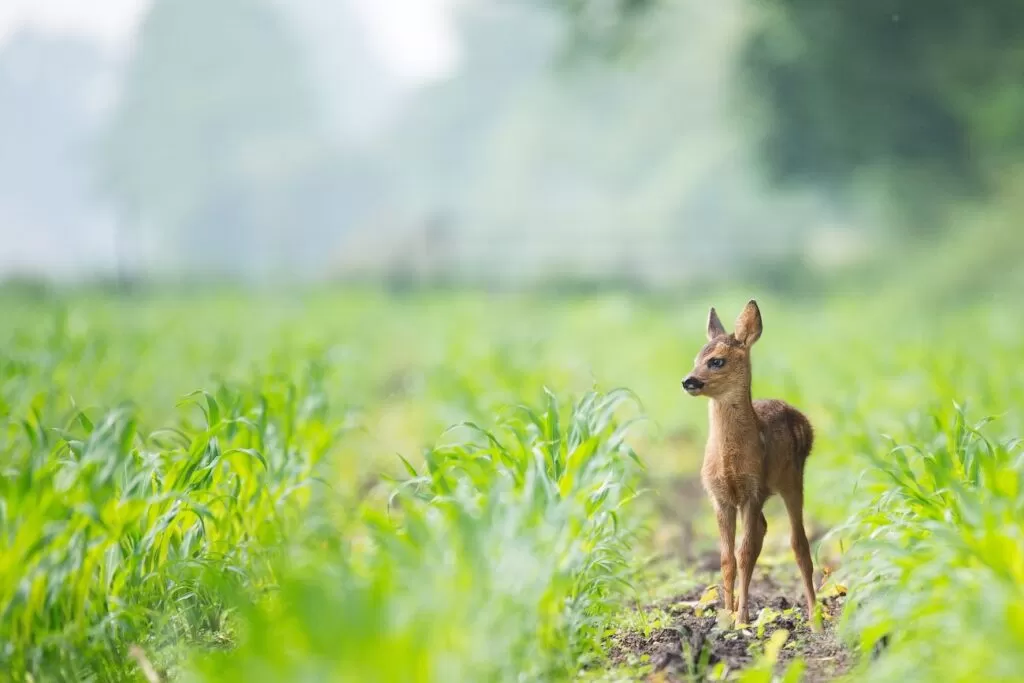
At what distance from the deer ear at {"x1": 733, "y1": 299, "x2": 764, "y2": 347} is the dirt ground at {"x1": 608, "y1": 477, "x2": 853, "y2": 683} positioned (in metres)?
0.90

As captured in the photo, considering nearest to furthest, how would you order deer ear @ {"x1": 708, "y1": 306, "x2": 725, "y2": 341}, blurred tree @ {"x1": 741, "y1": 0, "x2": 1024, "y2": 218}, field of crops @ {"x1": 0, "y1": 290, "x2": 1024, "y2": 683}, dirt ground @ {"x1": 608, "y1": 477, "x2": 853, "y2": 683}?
field of crops @ {"x1": 0, "y1": 290, "x2": 1024, "y2": 683}, dirt ground @ {"x1": 608, "y1": 477, "x2": 853, "y2": 683}, deer ear @ {"x1": 708, "y1": 306, "x2": 725, "y2": 341}, blurred tree @ {"x1": 741, "y1": 0, "x2": 1024, "y2": 218}

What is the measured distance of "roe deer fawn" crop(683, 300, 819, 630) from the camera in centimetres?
338

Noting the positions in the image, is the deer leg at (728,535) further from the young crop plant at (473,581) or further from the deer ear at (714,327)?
the deer ear at (714,327)

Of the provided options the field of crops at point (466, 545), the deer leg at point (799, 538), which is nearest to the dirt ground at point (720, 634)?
the field of crops at point (466, 545)

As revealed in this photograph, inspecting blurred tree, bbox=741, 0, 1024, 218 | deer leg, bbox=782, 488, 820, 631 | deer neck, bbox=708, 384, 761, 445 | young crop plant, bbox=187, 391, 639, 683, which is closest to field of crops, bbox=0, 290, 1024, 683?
young crop plant, bbox=187, 391, 639, 683

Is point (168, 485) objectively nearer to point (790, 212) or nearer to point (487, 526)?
point (487, 526)

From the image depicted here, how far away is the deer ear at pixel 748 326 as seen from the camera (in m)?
3.38

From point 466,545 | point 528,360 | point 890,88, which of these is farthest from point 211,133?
point 466,545

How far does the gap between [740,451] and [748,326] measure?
15.4 inches

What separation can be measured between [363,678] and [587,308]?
11521mm

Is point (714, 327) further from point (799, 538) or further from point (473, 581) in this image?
point (473, 581)

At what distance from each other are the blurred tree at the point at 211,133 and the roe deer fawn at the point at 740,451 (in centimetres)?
2833

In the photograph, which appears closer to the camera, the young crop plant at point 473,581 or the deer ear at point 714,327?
the young crop plant at point 473,581

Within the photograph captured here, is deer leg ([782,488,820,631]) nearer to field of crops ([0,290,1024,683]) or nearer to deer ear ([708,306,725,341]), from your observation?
field of crops ([0,290,1024,683])
